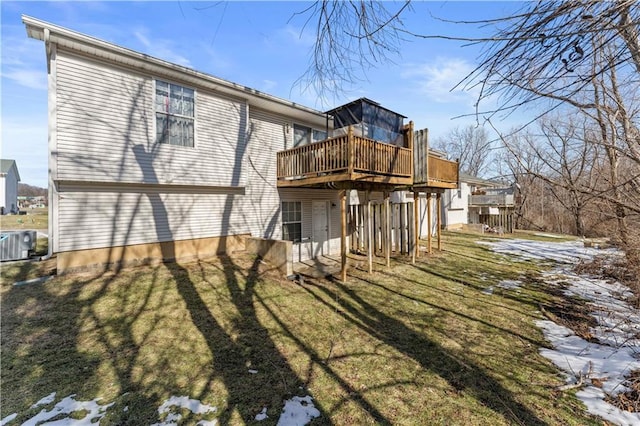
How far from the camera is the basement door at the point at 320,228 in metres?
12.2

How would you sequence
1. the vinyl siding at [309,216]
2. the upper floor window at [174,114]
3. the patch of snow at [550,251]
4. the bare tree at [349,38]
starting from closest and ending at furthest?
the bare tree at [349,38] < the upper floor window at [174,114] < the vinyl siding at [309,216] < the patch of snow at [550,251]

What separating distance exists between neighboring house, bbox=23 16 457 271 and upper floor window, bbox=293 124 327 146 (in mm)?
101

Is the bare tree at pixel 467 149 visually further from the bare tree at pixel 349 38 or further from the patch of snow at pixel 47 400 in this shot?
the patch of snow at pixel 47 400

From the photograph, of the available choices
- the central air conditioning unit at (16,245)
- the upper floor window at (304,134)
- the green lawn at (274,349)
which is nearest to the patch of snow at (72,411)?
the green lawn at (274,349)

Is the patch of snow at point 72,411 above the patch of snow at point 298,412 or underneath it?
above

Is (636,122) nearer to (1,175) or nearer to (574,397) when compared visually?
(574,397)

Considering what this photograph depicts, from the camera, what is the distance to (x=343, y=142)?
7949 mm

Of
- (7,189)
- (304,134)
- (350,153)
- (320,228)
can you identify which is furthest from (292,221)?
(7,189)

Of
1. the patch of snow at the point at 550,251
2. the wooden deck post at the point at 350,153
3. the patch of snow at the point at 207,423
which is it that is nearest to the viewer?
the patch of snow at the point at 207,423

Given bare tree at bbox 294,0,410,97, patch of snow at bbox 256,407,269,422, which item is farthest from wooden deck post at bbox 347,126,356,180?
patch of snow at bbox 256,407,269,422

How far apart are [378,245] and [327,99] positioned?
1046 cm

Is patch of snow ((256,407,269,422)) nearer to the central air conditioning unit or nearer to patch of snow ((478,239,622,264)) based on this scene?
the central air conditioning unit

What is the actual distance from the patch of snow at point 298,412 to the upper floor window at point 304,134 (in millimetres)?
9692

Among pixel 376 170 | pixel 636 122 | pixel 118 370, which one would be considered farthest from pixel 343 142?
pixel 118 370
